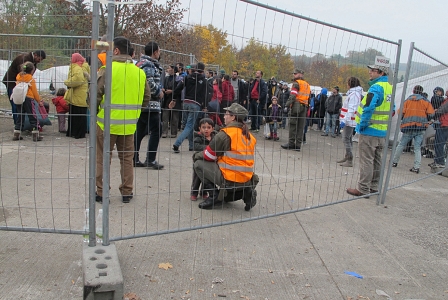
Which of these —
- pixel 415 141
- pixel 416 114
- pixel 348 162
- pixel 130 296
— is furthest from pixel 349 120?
pixel 130 296

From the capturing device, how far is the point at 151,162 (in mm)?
6613

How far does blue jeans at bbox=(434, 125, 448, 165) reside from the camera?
8992 millimetres

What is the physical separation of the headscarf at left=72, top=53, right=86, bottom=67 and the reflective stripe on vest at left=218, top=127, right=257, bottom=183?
1649 mm

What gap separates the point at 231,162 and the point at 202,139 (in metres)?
1.23

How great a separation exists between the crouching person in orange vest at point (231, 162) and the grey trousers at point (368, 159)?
6.75 feet

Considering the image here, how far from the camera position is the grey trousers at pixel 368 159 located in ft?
20.0

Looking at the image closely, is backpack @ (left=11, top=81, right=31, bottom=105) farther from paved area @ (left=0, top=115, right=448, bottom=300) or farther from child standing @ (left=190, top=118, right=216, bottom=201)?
child standing @ (left=190, top=118, right=216, bottom=201)

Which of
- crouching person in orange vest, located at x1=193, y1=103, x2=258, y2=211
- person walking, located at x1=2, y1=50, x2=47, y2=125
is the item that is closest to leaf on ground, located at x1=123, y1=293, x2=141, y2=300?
crouching person in orange vest, located at x1=193, y1=103, x2=258, y2=211

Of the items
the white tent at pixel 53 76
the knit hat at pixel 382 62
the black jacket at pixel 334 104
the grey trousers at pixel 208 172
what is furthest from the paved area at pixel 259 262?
the black jacket at pixel 334 104

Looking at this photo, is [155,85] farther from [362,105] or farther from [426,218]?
[426,218]

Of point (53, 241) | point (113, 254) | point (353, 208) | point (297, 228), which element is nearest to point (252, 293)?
point (113, 254)

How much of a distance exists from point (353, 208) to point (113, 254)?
366 centimetres

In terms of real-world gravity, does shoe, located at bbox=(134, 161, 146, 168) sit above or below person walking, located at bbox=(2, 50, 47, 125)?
below

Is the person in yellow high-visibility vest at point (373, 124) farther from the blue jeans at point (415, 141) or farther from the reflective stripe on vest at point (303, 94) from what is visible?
the blue jeans at point (415, 141)
